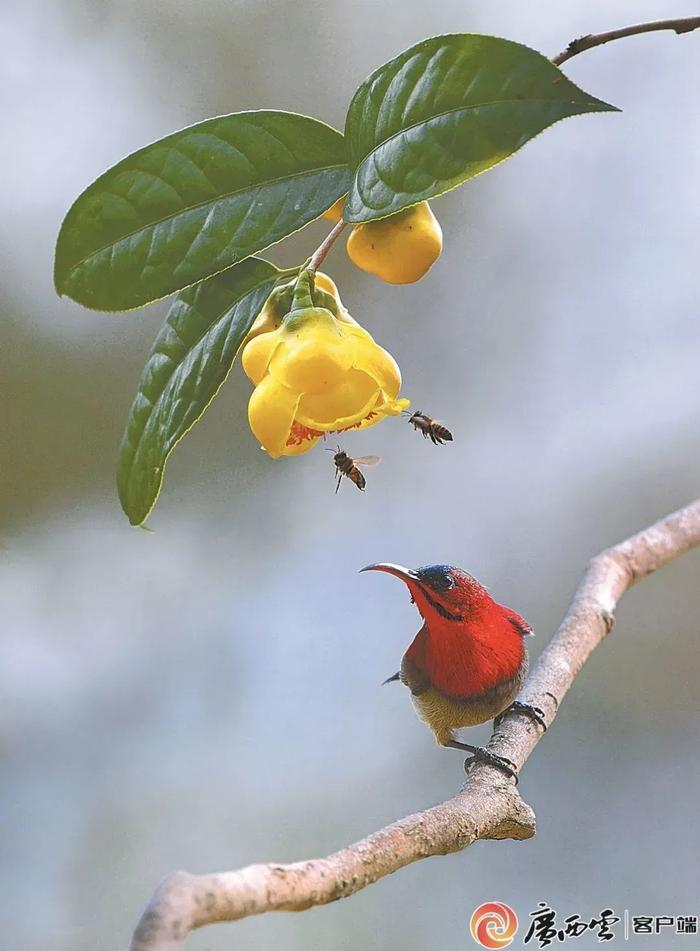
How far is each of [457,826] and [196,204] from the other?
0.91 ft

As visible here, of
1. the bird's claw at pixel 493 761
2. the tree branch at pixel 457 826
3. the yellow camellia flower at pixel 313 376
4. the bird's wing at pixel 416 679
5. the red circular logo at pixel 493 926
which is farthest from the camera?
the red circular logo at pixel 493 926

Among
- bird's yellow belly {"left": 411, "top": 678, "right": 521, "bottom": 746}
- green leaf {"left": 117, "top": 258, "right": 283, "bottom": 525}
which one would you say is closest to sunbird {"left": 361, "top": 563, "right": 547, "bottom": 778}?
bird's yellow belly {"left": 411, "top": 678, "right": 521, "bottom": 746}

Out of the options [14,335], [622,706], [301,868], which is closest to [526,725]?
[301,868]

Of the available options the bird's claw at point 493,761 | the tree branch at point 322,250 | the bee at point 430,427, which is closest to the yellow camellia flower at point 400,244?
the tree branch at point 322,250

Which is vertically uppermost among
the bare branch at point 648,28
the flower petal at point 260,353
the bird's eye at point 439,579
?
the bare branch at point 648,28

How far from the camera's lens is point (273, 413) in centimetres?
38

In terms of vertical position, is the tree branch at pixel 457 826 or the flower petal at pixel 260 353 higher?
the flower petal at pixel 260 353

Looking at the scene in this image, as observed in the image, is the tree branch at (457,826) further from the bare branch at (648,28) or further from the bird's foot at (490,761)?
the bare branch at (648,28)

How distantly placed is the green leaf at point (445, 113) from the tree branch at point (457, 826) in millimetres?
225

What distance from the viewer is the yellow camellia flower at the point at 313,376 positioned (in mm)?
382

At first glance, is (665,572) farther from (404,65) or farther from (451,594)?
(404,65)

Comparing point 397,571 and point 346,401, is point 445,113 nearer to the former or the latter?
point 346,401

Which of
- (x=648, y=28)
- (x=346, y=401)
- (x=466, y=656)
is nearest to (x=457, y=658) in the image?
(x=466, y=656)

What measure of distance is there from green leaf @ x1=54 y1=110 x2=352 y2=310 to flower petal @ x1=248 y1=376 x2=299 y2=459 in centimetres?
5
